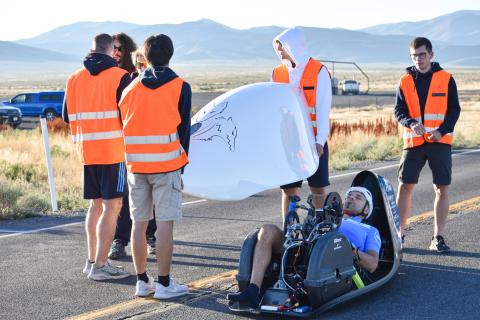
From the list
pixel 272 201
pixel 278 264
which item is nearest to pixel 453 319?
pixel 278 264

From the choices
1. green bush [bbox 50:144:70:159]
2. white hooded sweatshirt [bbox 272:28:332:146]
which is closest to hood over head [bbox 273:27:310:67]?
white hooded sweatshirt [bbox 272:28:332:146]

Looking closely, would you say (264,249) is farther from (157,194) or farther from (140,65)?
(140,65)

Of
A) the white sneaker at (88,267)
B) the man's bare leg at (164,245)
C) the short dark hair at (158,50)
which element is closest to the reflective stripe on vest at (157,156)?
the man's bare leg at (164,245)

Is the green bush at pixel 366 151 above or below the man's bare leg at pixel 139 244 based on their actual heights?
below

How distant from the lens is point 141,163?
631 cm

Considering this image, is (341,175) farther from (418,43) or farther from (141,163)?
(141,163)

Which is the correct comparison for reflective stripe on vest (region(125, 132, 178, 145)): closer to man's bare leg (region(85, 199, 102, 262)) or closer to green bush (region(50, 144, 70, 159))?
man's bare leg (region(85, 199, 102, 262))

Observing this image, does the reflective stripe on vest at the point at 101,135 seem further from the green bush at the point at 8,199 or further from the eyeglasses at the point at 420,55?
the green bush at the point at 8,199

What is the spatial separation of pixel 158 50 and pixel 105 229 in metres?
1.68

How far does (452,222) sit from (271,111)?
3.74m

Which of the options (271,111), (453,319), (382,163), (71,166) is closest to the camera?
(453,319)

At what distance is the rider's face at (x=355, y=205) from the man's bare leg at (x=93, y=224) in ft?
7.03

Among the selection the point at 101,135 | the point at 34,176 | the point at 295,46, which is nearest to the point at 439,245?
the point at 295,46

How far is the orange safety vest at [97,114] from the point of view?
271 inches
